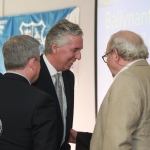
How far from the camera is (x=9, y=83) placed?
5.83 ft

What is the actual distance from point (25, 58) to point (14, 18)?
332 cm

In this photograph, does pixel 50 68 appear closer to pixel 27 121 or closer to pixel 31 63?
pixel 31 63

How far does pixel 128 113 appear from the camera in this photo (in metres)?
1.74

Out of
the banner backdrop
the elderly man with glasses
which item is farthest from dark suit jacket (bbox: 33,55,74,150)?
the banner backdrop

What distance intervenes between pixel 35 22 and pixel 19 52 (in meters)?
3.12

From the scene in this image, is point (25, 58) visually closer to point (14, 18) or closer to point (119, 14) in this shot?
point (119, 14)

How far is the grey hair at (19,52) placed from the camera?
1.76m

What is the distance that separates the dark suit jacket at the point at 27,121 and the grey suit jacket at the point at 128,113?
28 centimetres

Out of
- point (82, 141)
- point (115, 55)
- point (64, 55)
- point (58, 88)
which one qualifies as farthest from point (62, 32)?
point (82, 141)

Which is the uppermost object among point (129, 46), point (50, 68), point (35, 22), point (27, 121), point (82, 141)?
point (35, 22)

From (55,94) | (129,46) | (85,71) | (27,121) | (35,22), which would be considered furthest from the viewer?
(35,22)

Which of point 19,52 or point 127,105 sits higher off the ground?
point 19,52

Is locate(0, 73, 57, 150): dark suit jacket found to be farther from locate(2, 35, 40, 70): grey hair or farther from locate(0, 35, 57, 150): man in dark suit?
locate(2, 35, 40, 70): grey hair

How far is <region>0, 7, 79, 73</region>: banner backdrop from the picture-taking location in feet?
14.9
